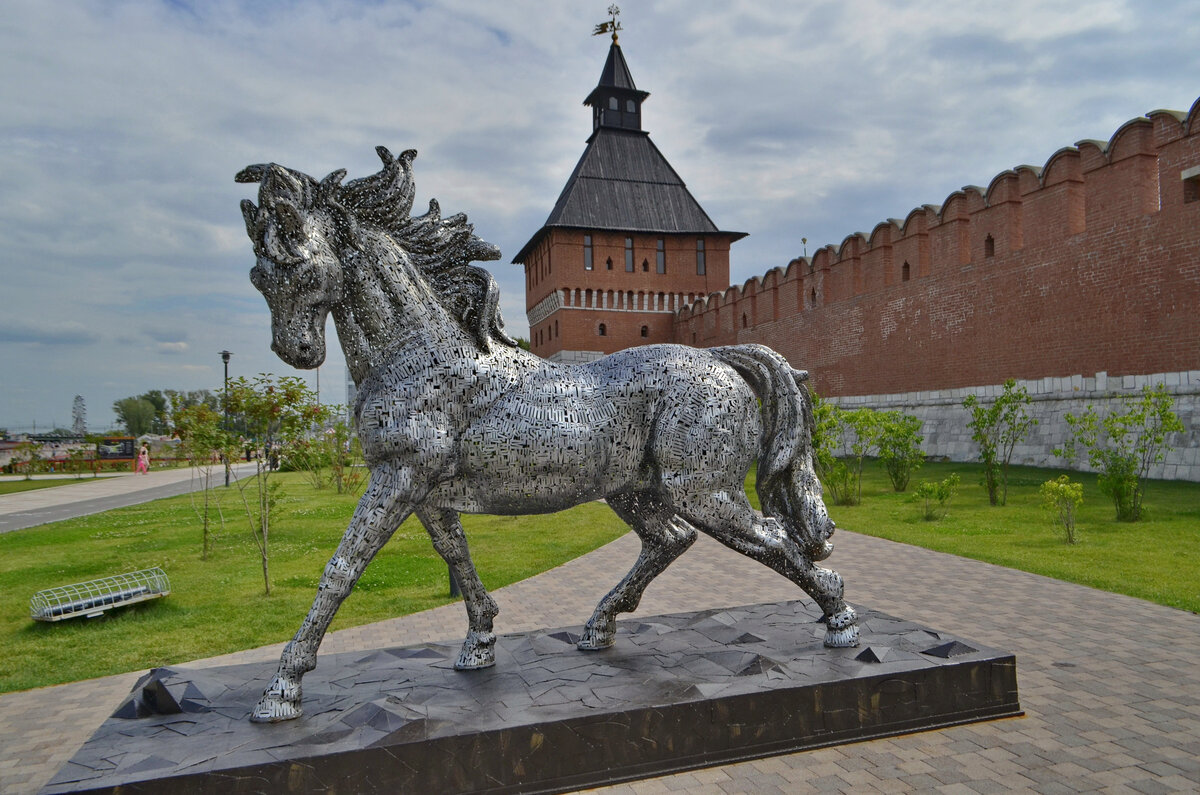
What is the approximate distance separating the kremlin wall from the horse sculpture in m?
13.4

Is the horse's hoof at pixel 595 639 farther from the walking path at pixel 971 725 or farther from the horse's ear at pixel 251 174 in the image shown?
the horse's ear at pixel 251 174

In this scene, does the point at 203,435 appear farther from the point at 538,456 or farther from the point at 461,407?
the point at 538,456

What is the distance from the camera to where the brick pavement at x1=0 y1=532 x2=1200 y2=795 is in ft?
10.5

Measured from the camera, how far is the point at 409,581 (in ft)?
28.0

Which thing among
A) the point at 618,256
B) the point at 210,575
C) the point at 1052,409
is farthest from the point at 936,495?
the point at 618,256

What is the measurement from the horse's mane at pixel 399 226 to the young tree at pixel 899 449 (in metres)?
13.3

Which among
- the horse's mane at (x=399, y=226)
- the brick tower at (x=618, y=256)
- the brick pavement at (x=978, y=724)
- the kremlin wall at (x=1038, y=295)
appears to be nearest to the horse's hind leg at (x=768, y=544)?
the brick pavement at (x=978, y=724)

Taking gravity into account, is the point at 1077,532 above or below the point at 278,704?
below

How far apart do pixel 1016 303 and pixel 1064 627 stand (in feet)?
44.5

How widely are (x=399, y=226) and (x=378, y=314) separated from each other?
0.43 metres

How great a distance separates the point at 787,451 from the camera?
3908 millimetres

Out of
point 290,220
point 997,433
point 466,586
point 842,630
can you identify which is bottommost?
point 842,630

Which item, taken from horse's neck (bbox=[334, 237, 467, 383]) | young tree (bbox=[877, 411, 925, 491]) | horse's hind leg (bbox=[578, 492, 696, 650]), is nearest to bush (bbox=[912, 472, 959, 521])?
young tree (bbox=[877, 411, 925, 491])

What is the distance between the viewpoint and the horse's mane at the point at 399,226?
124 inches
